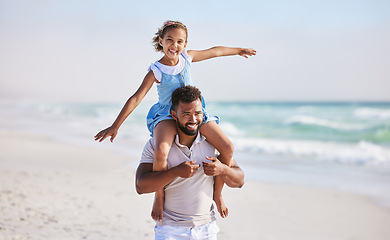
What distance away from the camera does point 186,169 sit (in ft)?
9.62

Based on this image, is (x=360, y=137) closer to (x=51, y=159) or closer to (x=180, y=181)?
(x=51, y=159)

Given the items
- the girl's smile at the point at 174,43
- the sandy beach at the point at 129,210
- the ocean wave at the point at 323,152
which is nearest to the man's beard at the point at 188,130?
the girl's smile at the point at 174,43

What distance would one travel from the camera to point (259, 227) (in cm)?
682

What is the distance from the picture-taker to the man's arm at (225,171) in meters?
2.97

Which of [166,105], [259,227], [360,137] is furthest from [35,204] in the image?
[360,137]

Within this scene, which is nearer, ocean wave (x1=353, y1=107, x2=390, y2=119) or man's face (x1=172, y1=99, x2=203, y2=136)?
man's face (x1=172, y1=99, x2=203, y2=136)

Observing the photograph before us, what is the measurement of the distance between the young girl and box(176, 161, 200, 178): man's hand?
0.61ft

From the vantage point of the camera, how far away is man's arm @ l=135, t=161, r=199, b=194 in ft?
9.63

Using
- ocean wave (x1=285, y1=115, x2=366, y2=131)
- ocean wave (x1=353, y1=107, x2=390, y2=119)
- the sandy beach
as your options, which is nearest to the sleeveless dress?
the sandy beach

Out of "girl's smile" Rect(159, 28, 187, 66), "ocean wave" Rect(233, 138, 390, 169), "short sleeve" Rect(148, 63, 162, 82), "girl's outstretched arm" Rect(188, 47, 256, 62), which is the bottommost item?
"short sleeve" Rect(148, 63, 162, 82)

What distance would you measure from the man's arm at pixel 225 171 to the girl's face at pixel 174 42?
104 cm

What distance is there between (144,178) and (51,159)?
9762 mm

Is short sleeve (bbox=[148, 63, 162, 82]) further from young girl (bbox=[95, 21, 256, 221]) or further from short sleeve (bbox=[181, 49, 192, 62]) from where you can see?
short sleeve (bbox=[181, 49, 192, 62])

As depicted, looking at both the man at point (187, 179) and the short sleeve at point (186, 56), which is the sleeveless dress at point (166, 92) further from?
the man at point (187, 179)
